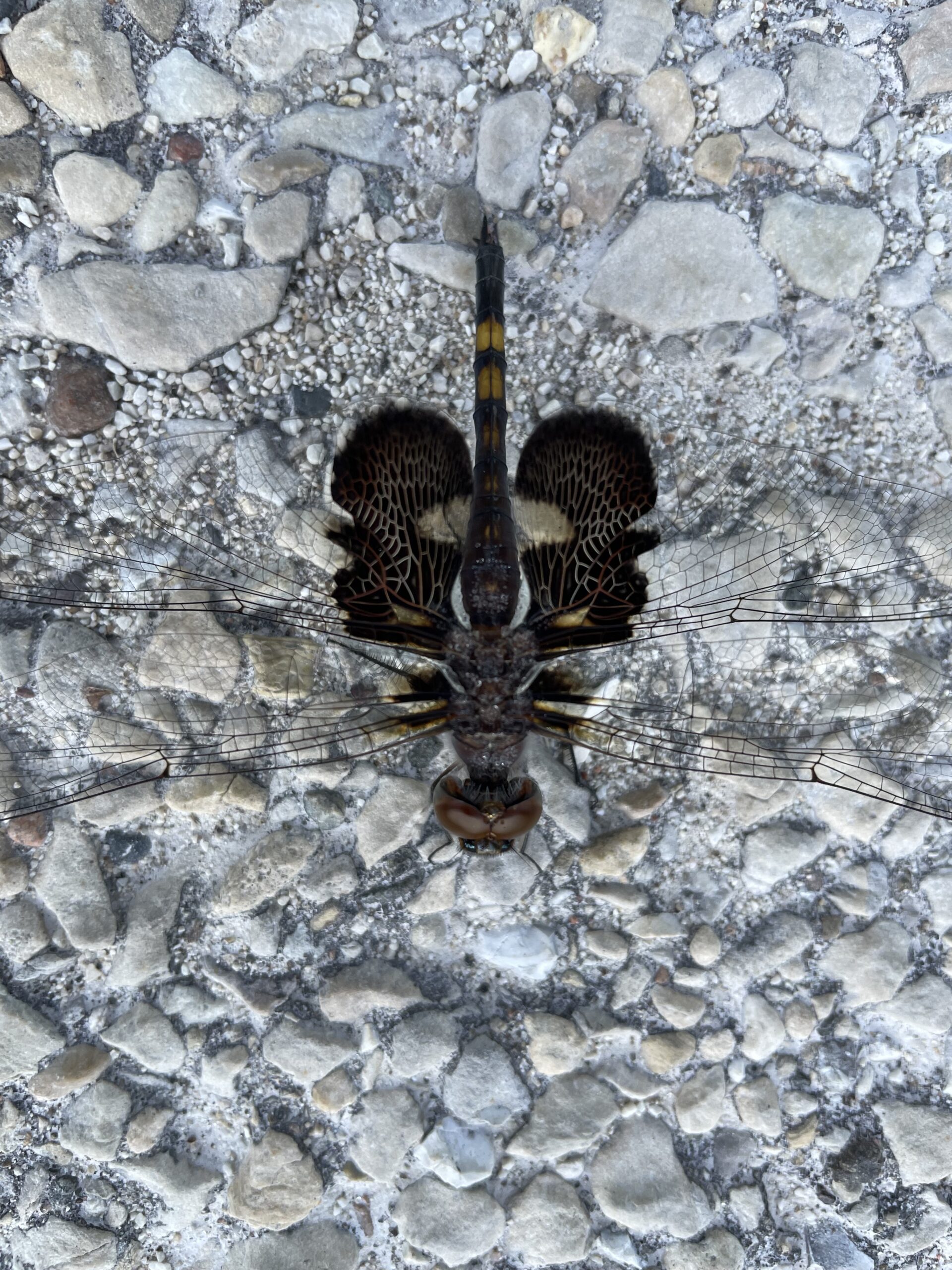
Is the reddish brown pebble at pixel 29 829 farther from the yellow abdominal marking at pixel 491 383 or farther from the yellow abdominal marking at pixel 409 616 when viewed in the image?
the yellow abdominal marking at pixel 491 383

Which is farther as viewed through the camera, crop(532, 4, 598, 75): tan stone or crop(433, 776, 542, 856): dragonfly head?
crop(532, 4, 598, 75): tan stone

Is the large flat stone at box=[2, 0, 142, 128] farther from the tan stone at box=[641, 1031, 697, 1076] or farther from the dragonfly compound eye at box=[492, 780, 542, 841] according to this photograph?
the tan stone at box=[641, 1031, 697, 1076]

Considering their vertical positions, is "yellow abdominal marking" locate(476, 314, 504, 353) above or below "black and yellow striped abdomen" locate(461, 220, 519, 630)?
above

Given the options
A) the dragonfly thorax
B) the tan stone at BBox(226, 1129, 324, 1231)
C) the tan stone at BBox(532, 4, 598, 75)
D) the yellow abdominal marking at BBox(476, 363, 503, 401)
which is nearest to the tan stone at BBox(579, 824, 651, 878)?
the dragonfly thorax

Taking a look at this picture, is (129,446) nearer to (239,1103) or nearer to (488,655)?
(488,655)

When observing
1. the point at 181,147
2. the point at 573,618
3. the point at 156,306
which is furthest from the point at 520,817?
the point at 181,147

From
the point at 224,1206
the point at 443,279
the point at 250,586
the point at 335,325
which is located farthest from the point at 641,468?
the point at 224,1206

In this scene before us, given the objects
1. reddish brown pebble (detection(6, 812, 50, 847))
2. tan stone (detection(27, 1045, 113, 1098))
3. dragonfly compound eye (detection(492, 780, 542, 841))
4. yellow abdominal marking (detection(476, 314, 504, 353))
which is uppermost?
yellow abdominal marking (detection(476, 314, 504, 353))
